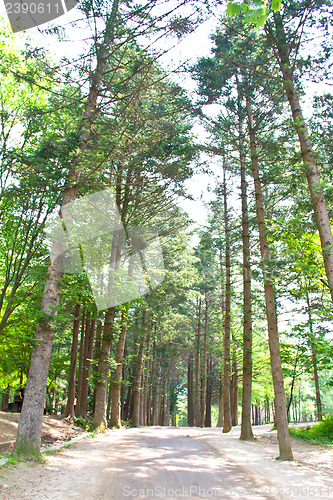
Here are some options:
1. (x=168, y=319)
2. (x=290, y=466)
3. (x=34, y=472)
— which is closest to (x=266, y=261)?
(x=290, y=466)

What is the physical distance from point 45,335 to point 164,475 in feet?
12.5

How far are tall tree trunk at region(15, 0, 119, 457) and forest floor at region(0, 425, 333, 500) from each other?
649 millimetres

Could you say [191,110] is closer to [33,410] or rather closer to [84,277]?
[84,277]

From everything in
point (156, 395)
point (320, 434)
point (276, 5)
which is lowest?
point (156, 395)

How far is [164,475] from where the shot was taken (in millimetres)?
6055

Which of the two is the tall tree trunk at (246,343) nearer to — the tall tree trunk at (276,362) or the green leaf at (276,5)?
the tall tree trunk at (276,362)

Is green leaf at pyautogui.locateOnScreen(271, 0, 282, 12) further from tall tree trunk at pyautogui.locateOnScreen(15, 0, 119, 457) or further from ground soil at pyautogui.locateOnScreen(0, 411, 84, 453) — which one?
ground soil at pyautogui.locateOnScreen(0, 411, 84, 453)

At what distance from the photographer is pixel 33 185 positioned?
8438 millimetres

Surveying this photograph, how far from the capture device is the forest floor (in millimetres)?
4902

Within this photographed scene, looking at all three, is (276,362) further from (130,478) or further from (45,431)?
(45,431)

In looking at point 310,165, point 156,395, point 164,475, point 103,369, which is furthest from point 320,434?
point 156,395

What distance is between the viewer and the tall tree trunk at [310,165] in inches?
279

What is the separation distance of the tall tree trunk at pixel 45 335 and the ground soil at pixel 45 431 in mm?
1360

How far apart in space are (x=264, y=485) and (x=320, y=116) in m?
8.39
